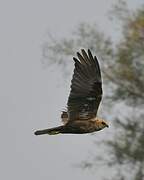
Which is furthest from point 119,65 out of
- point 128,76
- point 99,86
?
point 99,86

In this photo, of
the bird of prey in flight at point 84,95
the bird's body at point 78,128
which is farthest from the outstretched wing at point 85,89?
the bird's body at point 78,128

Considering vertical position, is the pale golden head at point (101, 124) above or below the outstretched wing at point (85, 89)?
below

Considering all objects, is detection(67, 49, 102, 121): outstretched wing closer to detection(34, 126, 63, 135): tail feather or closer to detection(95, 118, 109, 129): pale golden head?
detection(95, 118, 109, 129): pale golden head

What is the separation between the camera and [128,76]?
29219mm

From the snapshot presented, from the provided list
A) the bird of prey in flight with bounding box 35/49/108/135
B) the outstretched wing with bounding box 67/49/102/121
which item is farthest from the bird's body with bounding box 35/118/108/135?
the outstretched wing with bounding box 67/49/102/121

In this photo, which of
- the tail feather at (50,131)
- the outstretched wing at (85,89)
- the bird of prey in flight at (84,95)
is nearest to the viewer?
the tail feather at (50,131)

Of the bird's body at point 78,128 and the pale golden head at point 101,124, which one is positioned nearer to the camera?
the bird's body at point 78,128

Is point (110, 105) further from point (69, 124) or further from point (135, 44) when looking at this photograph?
point (69, 124)

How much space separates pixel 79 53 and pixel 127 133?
54.5 ft

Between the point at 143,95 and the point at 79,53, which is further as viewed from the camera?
the point at 143,95

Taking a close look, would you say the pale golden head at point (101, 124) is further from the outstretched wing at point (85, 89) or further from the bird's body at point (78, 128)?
the outstretched wing at point (85, 89)

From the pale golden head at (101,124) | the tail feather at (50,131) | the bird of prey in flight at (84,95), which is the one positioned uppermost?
the bird of prey in flight at (84,95)

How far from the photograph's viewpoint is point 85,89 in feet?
41.4

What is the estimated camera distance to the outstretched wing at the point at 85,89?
40.8ft
